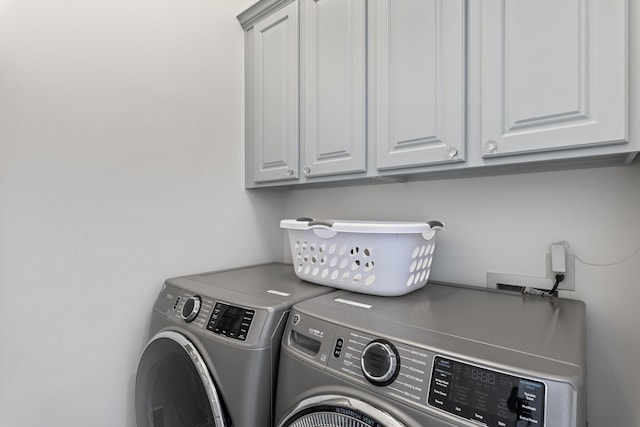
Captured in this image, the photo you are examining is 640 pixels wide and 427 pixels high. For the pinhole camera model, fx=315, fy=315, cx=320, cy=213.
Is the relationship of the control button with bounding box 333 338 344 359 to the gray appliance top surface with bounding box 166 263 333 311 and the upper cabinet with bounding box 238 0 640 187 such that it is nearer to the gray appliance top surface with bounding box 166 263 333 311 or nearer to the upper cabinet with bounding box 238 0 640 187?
the gray appliance top surface with bounding box 166 263 333 311

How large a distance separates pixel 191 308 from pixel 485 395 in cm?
92

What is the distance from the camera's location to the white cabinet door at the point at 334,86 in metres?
1.22

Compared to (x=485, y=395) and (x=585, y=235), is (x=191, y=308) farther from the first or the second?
(x=585, y=235)

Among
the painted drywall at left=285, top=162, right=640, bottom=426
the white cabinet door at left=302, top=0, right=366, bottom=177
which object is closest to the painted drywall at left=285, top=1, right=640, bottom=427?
the painted drywall at left=285, top=162, right=640, bottom=426

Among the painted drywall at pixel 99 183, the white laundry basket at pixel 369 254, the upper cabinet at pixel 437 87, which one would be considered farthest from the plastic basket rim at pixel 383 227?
the painted drywall at pixel 99 183

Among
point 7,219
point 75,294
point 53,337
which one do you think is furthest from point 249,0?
point 53,337

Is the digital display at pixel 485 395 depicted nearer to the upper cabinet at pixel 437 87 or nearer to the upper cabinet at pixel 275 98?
the upper cabinet at pixel 437 87

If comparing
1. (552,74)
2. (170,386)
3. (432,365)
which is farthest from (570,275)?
(170,386)

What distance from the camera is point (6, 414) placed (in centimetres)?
104

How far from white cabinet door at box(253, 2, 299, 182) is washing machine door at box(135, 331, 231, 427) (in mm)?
828

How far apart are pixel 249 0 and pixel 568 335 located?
2009 mm

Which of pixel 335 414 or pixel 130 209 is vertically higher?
pixel 130 209

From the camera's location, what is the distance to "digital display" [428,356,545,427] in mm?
516

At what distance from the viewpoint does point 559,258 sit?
1.05 m
